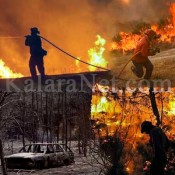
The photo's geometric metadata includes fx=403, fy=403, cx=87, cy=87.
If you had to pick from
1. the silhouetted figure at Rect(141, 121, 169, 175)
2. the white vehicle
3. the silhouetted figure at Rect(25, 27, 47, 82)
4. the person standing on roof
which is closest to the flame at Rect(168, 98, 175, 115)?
the person standing on roof

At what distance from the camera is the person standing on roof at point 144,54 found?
586 inches

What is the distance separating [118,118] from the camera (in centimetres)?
1441

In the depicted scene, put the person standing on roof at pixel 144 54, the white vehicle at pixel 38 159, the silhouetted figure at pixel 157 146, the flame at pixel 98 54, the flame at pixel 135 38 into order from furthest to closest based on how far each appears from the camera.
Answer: the flame at pixel 135 38
the flame at pixel 98 54
the white vehicle at pixel 38 159
the person standing on roof at pixel 144 54
the silhouetted figure at pixel 157 146

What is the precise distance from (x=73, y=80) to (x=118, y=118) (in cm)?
318

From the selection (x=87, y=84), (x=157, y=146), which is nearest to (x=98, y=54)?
(x=87, y=84)

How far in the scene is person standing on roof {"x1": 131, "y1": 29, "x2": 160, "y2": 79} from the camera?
14886 mm

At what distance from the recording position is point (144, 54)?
15.0 meters

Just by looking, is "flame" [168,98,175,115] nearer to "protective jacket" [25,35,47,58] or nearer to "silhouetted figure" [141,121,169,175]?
"silhouetted figure" [141,121,169,175]

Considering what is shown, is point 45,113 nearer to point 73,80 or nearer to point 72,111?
point 72,111

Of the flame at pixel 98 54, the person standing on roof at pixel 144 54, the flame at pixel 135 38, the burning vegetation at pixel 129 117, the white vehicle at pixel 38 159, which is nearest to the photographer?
the burning vegetation at pixel 129 117

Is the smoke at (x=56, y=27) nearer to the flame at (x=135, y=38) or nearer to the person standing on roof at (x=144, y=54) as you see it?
the flame at (x=135, y=38)

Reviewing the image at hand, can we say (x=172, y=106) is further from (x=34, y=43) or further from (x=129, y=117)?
(x=34, y=43)

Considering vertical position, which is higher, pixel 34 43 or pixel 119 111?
pixel 34 43

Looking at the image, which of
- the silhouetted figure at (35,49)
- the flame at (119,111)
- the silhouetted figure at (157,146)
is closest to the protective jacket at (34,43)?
the silhouetted figure at (35,49)
